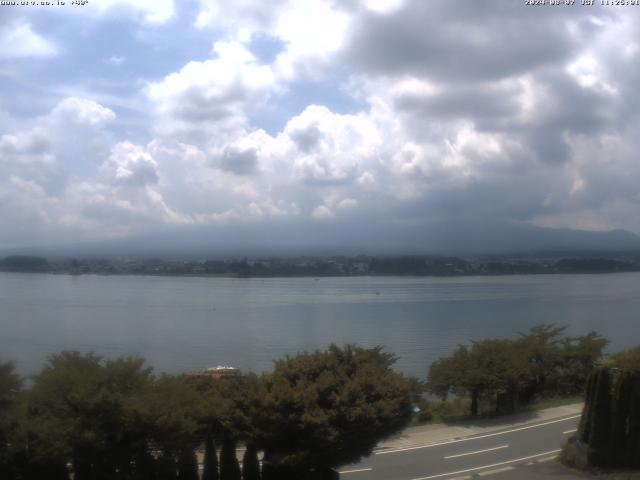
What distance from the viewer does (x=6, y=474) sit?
10102mm

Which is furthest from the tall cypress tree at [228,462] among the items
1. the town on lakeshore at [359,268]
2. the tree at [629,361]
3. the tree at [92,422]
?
the town on lakeshore at [359,268]

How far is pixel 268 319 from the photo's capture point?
187ft

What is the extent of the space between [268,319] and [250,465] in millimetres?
45832

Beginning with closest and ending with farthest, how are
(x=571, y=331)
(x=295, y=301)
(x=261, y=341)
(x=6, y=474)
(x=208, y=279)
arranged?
1. (x=6, y=474)
2. (x=261, y=341)
3. (x=571, y=331)
4. (x=295, y=301)
5. (x=208, y=279)

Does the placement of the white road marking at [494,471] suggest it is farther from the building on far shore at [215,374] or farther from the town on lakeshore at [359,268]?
the town on lakeshore at [359,268]

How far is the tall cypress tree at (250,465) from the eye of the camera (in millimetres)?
11461

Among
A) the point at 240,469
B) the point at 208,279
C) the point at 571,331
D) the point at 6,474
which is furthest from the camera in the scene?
the point at 208,279

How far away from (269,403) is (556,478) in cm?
541

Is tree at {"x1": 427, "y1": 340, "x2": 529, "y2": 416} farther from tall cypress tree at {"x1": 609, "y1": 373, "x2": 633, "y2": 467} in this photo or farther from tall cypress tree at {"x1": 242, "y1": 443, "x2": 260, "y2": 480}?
tall cypress tree at {"x1": 242, "y1": 443, "x2": 260, "y2": 480}

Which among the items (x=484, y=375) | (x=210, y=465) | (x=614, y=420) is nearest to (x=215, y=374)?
(x=484, y=375)

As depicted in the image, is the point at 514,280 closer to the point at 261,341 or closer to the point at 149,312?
the point at 149,312

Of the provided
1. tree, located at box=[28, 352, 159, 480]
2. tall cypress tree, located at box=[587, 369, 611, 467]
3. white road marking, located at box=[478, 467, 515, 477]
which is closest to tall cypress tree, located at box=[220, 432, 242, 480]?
tree, located at box=[28, 352, 159, 480]

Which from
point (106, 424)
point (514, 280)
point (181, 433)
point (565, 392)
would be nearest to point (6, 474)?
point (106, 424)

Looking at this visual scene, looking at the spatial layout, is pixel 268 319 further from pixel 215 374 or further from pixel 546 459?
pixel 546 459
